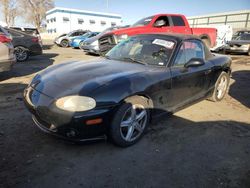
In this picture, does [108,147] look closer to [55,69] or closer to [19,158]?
[19,158]

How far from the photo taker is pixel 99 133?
2896mm

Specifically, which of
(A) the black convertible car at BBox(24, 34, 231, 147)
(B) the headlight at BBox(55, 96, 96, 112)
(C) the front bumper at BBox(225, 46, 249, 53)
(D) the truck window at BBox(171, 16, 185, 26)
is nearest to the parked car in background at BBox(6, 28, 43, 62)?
→ (D) the truck window at BBox(171, 16, 185, 26)

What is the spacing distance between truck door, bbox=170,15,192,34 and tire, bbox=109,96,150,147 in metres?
8.54

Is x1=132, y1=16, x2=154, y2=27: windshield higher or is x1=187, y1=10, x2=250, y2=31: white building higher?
x1=187, y1=10, x2=250, y2=31: white building

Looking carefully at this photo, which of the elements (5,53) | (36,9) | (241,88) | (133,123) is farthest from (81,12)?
(133,123)

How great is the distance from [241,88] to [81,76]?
5.21 m

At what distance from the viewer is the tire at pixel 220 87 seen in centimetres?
513

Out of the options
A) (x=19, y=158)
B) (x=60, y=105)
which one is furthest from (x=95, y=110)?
(x=19, y=158)

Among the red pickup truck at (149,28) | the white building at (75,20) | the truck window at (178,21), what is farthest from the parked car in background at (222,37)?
the white building at (75,20)

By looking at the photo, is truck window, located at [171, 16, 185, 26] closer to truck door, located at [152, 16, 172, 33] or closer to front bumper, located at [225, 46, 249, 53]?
truck door, located at [152, 16, 172, 33]

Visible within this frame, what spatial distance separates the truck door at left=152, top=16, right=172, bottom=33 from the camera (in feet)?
34.9

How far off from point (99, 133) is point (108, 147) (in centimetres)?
40

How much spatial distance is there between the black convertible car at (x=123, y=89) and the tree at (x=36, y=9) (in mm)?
58123

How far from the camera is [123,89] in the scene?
2.98m
